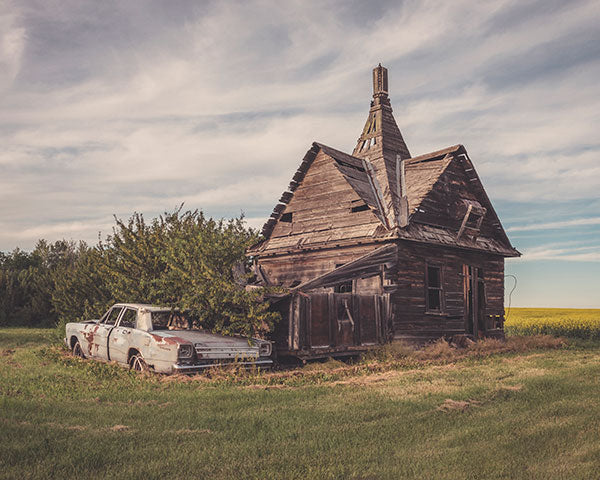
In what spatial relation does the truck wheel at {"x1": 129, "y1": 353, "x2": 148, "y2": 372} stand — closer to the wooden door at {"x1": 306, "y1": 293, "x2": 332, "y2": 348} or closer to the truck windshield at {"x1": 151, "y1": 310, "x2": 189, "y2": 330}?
the truck windshield at {"x1": 151, "y1": 310, "x2": 189, "y2": 330}

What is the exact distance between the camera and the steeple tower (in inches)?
901

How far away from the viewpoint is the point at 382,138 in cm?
2430

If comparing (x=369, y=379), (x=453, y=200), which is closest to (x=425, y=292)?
(x=453, y=200)

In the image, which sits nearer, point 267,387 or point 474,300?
point 267,387

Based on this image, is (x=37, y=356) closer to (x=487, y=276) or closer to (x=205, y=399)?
(x=205, y=399)

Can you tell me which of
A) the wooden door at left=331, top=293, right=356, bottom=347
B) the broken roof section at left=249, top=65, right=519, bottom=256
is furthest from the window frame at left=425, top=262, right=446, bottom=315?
the wooden door at left=331, top=293, right=356, bottom=347

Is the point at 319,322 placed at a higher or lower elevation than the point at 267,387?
higher

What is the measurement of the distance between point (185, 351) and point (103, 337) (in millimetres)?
3416

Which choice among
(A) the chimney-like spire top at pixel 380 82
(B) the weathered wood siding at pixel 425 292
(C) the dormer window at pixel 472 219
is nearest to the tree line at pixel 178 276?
(B) the weathered wood siding at pixel 425 292

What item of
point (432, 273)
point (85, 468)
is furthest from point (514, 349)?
point (85, 468)

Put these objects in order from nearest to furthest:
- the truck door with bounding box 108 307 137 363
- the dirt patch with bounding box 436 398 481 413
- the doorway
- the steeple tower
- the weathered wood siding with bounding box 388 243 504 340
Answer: the dirt patch with bounding box 436 398 481 413
the truck door with bounding box 108 307 137 363
the weathered wood siding with bounding box 388 243 504 340
the doorway
the steeple tower

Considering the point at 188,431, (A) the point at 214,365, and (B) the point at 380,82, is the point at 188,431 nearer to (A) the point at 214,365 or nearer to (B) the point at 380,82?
(A) the point at 214,365

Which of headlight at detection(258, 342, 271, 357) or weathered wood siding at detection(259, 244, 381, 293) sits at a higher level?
weathered wood siding at detection(259, 244, 381, 293)

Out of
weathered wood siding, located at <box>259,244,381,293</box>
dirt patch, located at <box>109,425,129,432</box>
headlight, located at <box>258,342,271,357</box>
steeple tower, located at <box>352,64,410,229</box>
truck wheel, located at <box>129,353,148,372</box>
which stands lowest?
dirt patch, located at <box>109,425,129,432</box>
